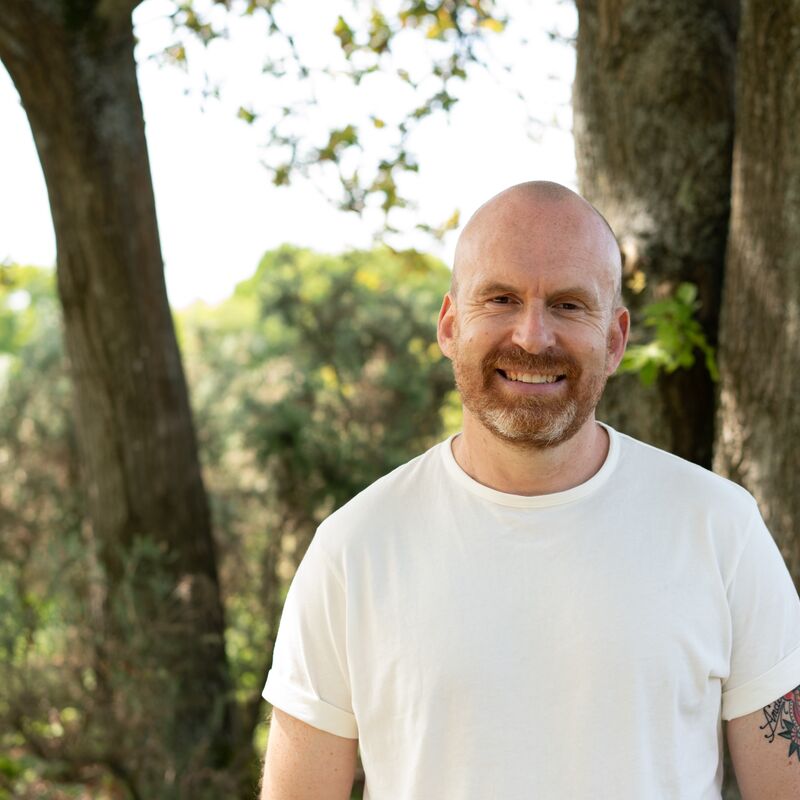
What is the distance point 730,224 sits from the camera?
131 inches

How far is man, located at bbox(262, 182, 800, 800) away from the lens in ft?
6.72

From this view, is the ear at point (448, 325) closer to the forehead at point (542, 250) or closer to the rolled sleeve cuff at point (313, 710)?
the forehead at point (542, 250)

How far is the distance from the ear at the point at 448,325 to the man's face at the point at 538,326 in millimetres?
86

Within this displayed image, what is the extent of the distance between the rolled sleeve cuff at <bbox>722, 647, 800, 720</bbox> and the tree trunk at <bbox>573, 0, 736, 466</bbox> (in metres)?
1.48

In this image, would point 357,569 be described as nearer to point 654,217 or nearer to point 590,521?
point 590,521

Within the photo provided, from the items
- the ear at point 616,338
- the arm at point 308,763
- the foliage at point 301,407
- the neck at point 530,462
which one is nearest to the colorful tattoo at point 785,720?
the neck at point 530,462

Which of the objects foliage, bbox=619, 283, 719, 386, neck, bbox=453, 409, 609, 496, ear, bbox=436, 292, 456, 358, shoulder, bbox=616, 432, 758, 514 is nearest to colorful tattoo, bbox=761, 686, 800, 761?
shoulder, bbox=616, 432, 758, 514

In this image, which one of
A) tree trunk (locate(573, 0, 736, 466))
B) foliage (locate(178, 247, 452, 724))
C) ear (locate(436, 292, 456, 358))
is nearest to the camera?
ear (locate(436, 292, 456, 358))

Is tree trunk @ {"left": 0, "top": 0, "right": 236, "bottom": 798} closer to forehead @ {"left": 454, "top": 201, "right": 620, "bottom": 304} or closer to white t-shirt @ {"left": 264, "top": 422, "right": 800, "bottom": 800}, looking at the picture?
white t-shirt @ {"left": 264, "top": 422, "right": 800, "bottom": 800}

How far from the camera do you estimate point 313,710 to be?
7.14 feet

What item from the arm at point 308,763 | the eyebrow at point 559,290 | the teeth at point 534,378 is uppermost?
the eyebrow at point 559,290

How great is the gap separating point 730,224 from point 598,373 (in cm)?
140

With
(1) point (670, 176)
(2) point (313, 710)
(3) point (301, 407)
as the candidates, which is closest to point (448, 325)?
(2) point (313, 710)

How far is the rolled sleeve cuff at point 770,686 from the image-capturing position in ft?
6.82
